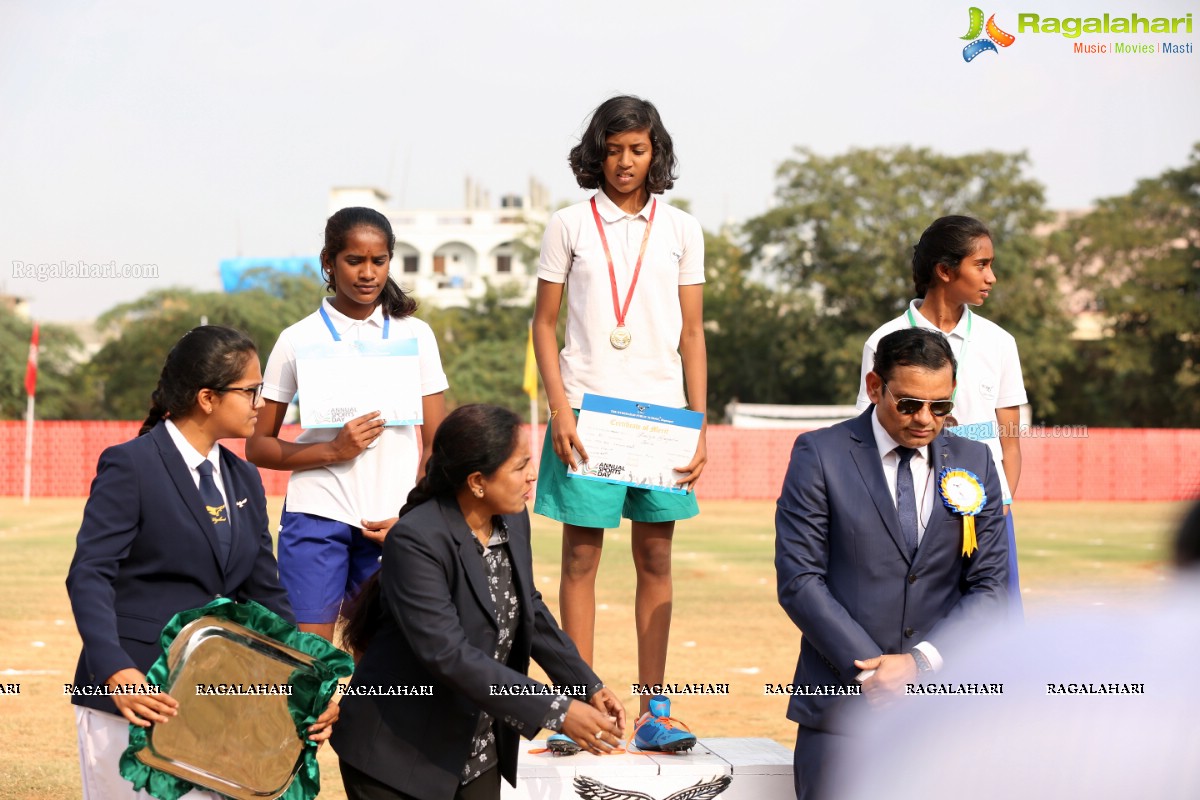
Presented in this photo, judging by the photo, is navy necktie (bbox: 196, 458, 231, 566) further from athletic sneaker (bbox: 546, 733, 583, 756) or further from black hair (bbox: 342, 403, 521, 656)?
athletic sneaker (bbox: 546, 733, 583, 756)

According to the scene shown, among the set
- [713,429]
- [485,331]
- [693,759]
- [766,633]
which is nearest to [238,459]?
[693,759]

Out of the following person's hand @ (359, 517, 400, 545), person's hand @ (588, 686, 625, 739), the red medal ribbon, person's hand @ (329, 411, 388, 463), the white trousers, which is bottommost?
the white trousers

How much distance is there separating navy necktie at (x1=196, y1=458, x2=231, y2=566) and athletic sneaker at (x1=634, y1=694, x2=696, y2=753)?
4.87 feet

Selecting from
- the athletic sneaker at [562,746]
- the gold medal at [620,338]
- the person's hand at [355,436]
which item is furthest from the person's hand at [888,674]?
the person's hand at [355,436]

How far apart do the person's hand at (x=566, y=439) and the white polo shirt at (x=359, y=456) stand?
448 millimetres

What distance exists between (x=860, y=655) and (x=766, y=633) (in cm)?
708

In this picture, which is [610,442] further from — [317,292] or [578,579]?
[317,292]

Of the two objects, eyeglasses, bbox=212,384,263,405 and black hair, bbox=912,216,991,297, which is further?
black hair, bbox=912,216,991,297

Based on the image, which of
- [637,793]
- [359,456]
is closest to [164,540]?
[359,456]

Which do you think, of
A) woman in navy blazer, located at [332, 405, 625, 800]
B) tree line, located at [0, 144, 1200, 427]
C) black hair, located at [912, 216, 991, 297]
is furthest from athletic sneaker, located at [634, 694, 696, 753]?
tree line, located at [0, 144, 1200, 427]

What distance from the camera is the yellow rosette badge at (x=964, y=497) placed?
371 centimetres

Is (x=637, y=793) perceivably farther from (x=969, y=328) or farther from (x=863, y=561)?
(x=969, y=328)

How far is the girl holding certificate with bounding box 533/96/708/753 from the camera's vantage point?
4609 millimetres

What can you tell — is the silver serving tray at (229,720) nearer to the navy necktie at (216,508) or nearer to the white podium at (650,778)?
the navy necktie at (216,508)
